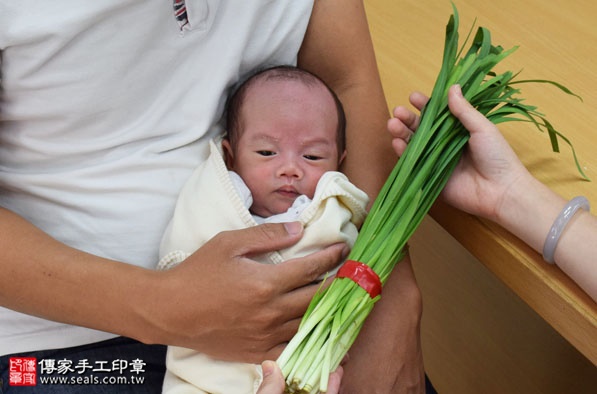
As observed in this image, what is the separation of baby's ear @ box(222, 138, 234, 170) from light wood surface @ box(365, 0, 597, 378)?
335 millimetres

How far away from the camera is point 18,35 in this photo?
43.7 inches

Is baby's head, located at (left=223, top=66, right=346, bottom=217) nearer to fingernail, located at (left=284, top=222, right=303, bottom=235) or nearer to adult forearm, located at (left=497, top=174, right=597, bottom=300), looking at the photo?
fingernail, located at (left=284, top=222, right=303, bottom=235)

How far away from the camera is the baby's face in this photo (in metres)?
1.33

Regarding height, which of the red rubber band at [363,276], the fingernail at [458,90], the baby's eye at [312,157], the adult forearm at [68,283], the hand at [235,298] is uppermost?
the fingernail at [458,90]

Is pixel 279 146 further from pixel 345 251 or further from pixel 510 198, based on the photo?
pixel 510 198

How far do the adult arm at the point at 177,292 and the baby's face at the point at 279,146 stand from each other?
0.15 metres

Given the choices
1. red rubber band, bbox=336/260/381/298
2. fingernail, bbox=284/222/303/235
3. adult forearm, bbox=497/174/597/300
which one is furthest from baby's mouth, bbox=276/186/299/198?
adult forearm, bbox=497/174/597/300

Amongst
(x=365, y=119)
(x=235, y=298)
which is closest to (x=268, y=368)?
(x=235, y=298)

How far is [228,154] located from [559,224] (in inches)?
22.3

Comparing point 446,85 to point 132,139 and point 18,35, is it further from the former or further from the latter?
point 18,35

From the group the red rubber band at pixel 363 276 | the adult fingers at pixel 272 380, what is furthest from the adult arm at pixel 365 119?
the adult fingers at pixel 272 380

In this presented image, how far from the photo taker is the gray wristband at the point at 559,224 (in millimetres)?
1154

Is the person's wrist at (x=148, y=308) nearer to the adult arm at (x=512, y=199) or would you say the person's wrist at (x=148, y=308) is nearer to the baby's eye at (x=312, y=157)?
the baby's eye at (x=312, y=157)

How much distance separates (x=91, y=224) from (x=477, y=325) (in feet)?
4.10
